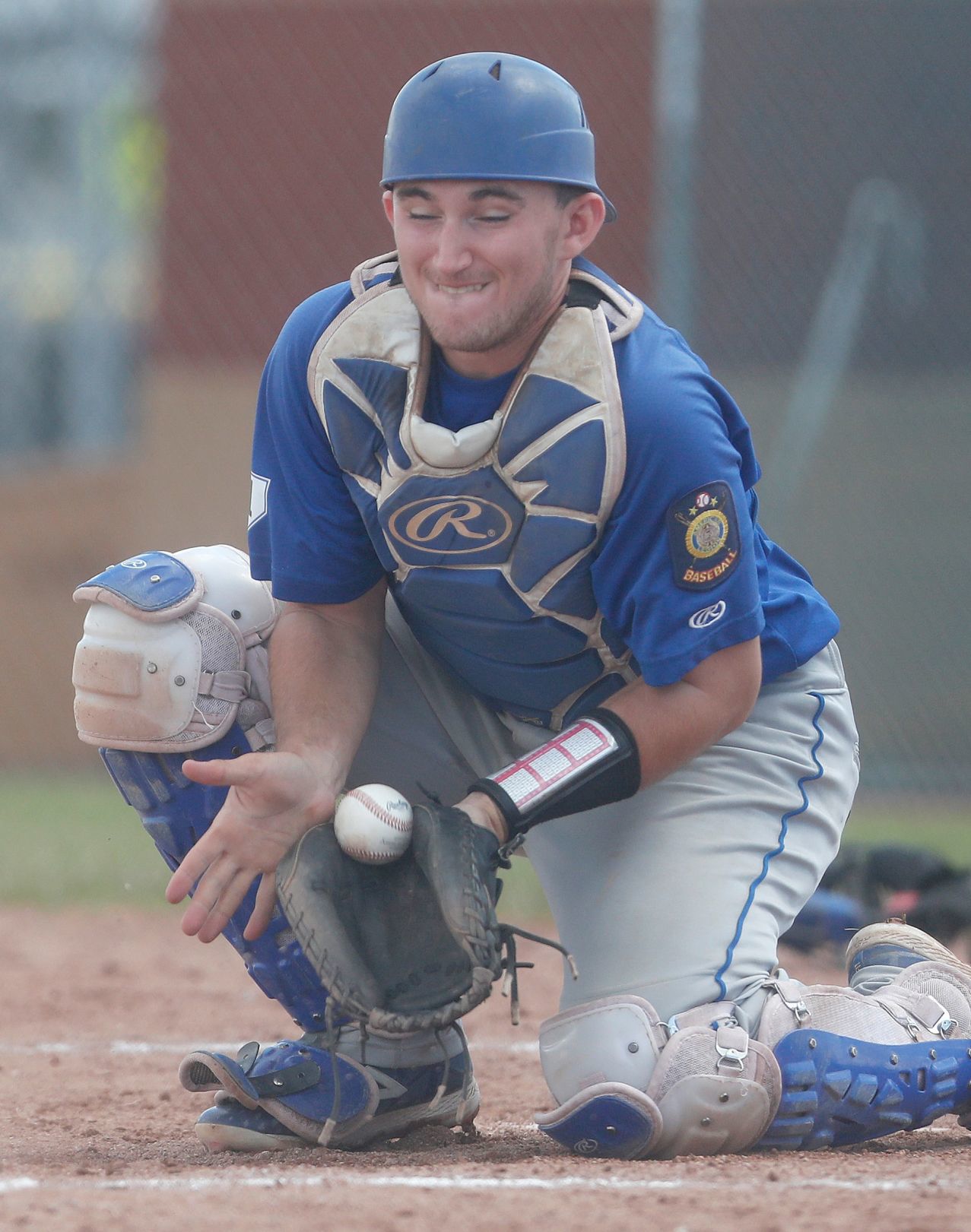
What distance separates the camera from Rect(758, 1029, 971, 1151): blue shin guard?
7.92ft

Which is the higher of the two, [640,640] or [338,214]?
[338,214]

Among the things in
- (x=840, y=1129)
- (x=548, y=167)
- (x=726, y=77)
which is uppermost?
(x=726, y=77)

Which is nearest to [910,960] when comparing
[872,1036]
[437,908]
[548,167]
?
[872,1036]

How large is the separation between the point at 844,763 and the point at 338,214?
21.6 ft

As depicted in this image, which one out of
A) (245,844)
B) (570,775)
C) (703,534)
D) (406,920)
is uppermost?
(703,534)

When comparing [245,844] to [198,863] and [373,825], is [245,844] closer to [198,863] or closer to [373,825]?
[198,863]

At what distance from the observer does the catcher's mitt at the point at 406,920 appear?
2268 mm

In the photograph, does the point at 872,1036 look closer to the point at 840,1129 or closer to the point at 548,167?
the point at 840,1129

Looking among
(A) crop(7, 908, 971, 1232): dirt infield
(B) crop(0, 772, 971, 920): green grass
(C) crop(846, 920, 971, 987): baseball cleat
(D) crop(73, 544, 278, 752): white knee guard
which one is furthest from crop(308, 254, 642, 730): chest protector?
(B) crop(0, 772, 971, 920): green grass

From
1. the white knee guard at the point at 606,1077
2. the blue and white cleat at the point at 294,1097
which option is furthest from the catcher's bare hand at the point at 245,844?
the white knee guard at the point at 606,1077

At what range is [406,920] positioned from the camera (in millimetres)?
2461

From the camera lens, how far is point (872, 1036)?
249cm

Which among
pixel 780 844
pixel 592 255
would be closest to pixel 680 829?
pixel 780 844

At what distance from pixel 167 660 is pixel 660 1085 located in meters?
0.92
